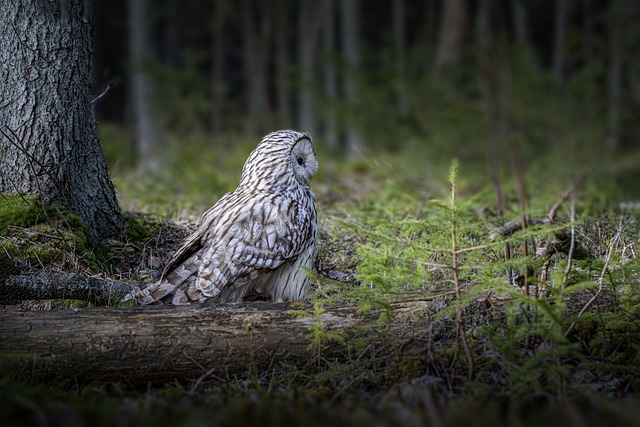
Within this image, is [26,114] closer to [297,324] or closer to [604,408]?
[297,324]

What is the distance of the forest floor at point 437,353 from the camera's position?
8.63 feet

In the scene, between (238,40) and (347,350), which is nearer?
(347,350)

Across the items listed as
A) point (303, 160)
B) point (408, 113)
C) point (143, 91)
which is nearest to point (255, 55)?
point (143, 91)

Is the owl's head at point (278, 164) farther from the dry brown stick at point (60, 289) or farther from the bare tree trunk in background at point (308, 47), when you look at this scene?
the bare tree trunk in background at point (308, 47)

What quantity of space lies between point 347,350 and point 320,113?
1115 cm

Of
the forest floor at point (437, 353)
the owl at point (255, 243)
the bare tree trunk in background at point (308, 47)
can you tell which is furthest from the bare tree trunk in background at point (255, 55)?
the forest floor at point (437, 353)

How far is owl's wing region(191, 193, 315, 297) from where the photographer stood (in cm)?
434

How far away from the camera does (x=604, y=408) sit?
2.59 metres

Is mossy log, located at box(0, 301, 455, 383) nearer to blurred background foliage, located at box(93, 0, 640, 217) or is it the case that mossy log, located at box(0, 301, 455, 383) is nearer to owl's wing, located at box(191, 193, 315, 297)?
owl's wing, located at box(191, 193, 315, 297)

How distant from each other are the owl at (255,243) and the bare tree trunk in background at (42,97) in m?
1.31

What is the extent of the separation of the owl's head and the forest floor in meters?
0.95

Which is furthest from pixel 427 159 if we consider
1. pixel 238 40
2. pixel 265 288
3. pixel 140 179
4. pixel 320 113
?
pixel 238 40

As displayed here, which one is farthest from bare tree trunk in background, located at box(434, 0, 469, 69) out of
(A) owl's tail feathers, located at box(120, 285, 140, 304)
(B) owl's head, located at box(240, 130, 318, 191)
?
(A) owl's tail feathers, located at box(120, 285, 140, 304)

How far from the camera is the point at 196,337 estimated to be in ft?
12.3
